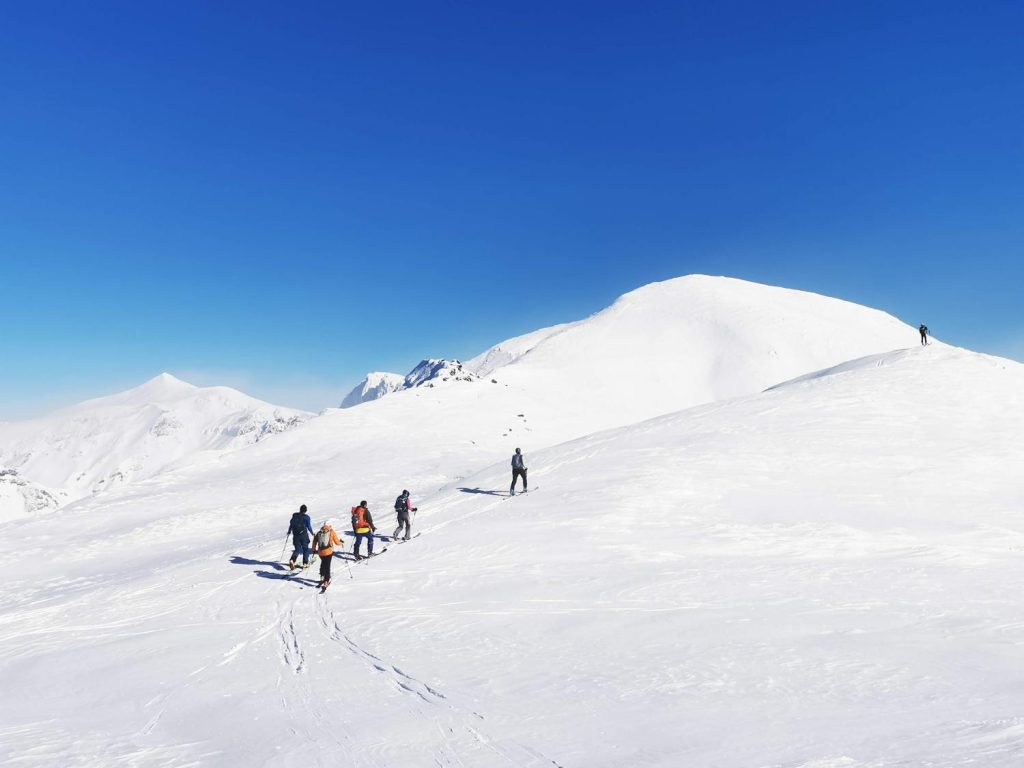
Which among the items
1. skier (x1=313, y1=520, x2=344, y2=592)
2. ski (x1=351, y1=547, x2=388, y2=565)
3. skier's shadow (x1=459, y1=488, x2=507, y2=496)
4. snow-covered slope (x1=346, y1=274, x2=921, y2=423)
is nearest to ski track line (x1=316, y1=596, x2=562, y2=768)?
skier (x1=313, y1=520, x2=344, y2=592)

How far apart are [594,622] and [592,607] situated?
2.97 ft

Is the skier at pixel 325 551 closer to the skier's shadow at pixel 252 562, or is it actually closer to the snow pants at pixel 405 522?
the skier's shadow at pixel 252 562

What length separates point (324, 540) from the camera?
15008 millimetres

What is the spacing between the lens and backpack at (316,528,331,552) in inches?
588

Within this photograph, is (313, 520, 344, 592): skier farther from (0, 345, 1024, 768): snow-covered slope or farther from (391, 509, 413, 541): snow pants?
(391, 509, 413, 541): snow pants

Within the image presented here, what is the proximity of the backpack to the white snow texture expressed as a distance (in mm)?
1104

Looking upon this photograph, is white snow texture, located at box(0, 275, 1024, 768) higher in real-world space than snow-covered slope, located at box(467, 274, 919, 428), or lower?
lower

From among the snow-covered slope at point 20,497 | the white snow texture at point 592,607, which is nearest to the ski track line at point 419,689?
the white snow texture at point 592,607

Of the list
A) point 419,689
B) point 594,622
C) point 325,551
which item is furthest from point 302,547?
point 419,689

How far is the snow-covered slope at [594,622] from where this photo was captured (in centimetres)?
682

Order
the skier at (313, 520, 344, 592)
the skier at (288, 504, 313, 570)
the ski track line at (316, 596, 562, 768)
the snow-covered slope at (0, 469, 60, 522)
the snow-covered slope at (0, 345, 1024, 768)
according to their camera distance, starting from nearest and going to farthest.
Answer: the ski track line at (316, 596, 562, 768), the snow-covered slope at (0, 345, 1024, 768), the skier at (313, 520, 344, 592), the skier at (288, 504, 313, 570), the snow-covered slope at (0, 469, 60, 522)

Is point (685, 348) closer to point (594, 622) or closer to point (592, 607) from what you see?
point (592, 607)

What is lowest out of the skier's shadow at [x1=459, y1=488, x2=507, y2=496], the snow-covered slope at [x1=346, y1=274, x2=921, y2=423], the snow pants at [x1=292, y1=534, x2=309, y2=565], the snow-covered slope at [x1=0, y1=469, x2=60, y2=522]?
the snow-covered slope at [x1=0, y1=469, x2=60, y2=522]

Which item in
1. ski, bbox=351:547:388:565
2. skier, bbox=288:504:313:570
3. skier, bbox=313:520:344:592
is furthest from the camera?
ski, bbox=351:547:388:565
